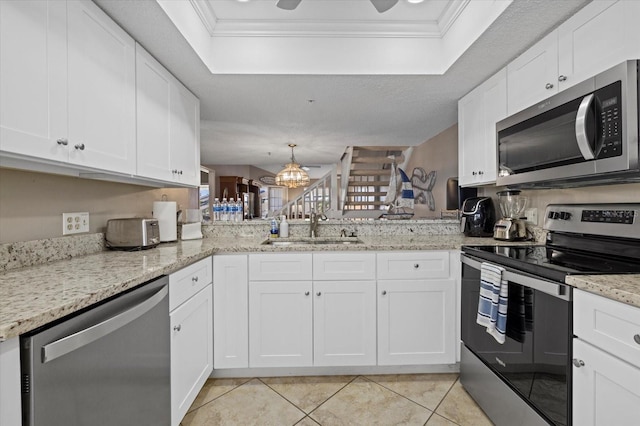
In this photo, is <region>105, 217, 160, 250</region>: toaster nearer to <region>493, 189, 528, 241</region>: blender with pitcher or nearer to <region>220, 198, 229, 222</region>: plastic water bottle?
<region>220, 198, 229, 222</region>: plastic water bottle

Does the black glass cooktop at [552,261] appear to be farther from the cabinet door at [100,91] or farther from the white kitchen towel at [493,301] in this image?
the cabinet door at [100,91]

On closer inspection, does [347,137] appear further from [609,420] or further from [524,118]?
[609,420]

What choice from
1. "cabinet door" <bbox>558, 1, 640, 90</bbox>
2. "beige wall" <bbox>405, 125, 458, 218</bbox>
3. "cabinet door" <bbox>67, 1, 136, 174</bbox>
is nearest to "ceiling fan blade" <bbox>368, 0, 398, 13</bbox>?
"cabinet door" <bbox>558, 1, 640, 90</bbox>

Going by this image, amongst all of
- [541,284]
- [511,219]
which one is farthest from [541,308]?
[511,219]

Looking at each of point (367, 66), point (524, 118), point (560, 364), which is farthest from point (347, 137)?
point (560, 364)

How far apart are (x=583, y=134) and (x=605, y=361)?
875mm

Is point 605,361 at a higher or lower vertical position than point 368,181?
lower

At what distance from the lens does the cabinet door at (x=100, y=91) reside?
1233 mm

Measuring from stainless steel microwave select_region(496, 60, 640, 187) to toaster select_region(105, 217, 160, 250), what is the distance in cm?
222

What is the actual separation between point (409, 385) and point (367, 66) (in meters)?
2.11

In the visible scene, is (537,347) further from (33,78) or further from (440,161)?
(440,161)

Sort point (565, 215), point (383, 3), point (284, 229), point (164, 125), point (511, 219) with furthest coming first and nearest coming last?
1. point (284, 229)
2. point (511, 219)
3. point (164, 125)
4. point (565, 215)
5. point (383, 3)

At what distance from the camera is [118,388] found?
1015mm

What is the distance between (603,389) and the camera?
3.29 feet
